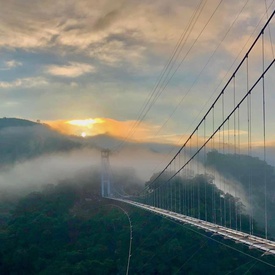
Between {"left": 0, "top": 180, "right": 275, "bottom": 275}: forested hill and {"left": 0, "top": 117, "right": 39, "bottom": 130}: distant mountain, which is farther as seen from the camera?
{"left": 0, "top": 117, "right": 39, "bottom": 130}: distant mountain

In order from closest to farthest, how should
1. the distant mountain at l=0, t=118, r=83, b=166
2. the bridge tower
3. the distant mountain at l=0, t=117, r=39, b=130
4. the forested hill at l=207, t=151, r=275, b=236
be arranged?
1. the bridge tower
2. the forested hill at l=207, t=151, r=275, b=236
3. the distant mountain at l=0, t=118, r=83, b=166
4. the distant mountain at l=0, t=117, r=39, b=130

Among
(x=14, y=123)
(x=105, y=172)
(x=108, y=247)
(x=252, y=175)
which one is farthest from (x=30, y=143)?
(x=108, y=247)

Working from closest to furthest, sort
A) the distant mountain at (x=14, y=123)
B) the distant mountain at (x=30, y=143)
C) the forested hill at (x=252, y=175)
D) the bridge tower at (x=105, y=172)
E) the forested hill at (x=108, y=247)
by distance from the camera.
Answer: the forested hill at (x=108, y=247), the bridge tower at (x=105, y=172), the forested hill at (x=252, y=175), the distant mountain at (x=30, y=143), the distant mountain at (x=14, y=123)

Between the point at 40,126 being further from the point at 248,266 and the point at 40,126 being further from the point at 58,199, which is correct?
the point at 248,266

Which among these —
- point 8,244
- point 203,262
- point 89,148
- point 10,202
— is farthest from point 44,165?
point 203,262

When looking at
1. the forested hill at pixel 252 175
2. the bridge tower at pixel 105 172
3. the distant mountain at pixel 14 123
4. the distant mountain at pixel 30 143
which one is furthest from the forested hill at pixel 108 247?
the distant mountain at pixel 14 123

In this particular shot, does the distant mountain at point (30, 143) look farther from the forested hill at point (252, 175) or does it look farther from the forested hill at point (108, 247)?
the forested hill at point (108, 247)

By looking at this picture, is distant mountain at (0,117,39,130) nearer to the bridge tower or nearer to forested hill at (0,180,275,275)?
the bridge tower

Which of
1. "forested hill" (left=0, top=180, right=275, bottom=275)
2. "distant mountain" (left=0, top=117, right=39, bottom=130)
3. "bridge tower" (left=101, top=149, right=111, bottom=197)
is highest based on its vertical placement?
"distant mountain" (left=0, top=117, right=39, bottom=130)

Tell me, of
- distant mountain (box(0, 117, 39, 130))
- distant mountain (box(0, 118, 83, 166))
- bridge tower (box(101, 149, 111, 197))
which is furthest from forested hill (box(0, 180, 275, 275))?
distant mountain (box(0, 117, 39, 130))
